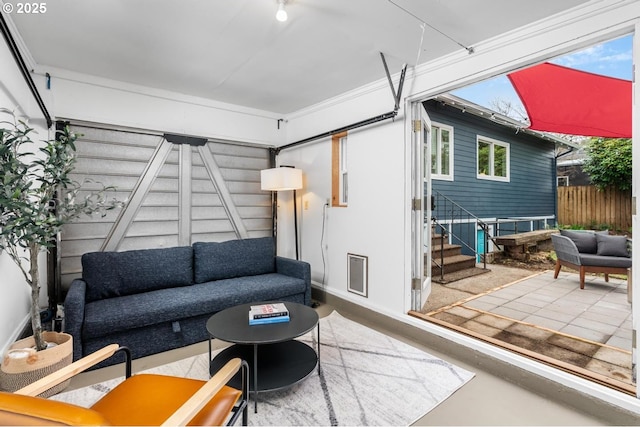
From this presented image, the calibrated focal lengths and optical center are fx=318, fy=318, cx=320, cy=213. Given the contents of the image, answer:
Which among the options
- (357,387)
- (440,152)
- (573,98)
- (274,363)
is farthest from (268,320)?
(440,152)

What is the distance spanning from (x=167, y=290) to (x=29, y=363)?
1292 mm

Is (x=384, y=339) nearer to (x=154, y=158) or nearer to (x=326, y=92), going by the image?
(x=326, y=92)

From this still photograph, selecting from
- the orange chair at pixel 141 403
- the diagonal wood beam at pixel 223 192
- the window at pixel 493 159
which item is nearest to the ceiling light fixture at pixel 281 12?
the orange chair at pixel 141 403

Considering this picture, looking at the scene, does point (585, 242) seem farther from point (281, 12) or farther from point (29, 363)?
point (29, 363)

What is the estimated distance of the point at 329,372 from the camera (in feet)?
8.25

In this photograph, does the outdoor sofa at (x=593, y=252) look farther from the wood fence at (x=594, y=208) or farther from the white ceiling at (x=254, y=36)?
the white ceiling at (x=254, y=36)

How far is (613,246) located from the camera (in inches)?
182

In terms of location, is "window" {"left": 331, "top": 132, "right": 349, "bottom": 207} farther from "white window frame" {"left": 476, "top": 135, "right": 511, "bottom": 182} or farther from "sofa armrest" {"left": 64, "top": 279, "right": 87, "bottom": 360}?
"white window frame" {"left": 476, "top": 135, "right": 511, "bottom": 182}

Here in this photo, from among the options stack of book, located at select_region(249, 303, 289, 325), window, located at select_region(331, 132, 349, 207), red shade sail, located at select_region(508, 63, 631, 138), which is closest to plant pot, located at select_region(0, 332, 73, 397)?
stack of book, located at select_region(249, 303, 289, 325)

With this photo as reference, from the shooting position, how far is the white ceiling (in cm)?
228

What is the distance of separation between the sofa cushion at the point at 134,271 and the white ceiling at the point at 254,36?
1.93m

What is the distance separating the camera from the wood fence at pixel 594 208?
24.5ft

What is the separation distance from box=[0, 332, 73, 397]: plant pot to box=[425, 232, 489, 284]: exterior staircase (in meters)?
4.58

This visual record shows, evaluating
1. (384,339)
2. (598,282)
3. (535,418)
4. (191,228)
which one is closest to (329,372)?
(384,339)
